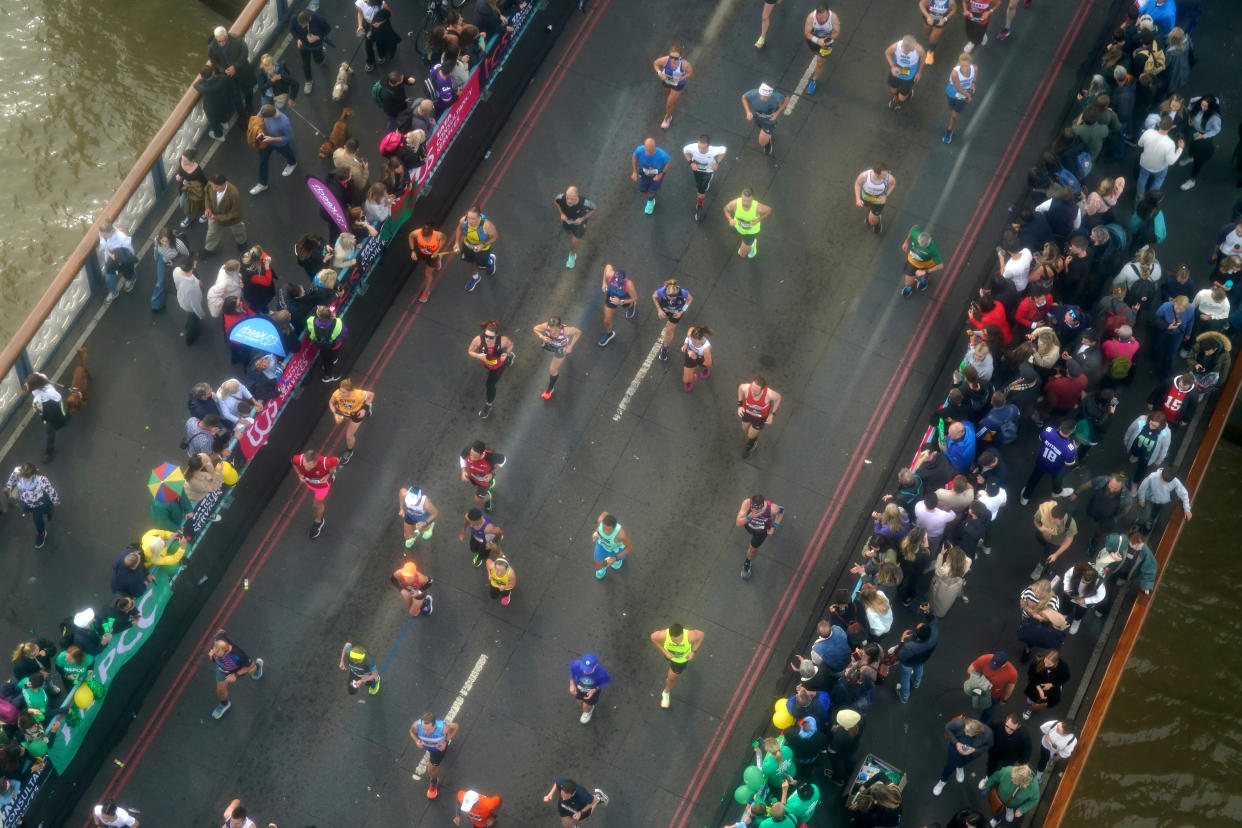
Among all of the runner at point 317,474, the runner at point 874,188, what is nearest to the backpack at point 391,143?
the runner at point 317,474

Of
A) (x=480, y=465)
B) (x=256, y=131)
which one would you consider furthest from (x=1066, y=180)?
(x=256, y=131)

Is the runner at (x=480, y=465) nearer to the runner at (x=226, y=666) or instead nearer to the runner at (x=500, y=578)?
the runner at (x=500, y=578)

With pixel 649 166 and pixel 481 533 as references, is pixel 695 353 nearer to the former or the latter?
pixel 649 166

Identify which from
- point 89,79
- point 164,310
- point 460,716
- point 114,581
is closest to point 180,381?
point 164,310

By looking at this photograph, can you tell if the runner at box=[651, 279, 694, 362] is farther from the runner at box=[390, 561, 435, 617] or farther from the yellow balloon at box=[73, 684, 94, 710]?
the yellow balloon at box=[73, 684, 94, 710]

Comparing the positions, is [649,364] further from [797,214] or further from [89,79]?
[89,79]
